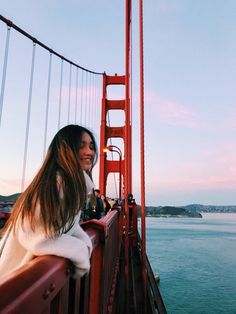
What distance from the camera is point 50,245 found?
841 mm

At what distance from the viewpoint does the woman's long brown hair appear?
2.81 ft

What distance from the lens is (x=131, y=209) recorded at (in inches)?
350

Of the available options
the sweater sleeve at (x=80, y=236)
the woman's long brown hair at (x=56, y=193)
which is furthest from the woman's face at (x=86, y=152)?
the sweater sleeve at (x=80, y=236)

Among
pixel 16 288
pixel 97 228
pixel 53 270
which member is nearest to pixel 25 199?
pixel 53 270

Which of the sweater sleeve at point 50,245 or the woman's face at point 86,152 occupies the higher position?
the woman's face at point 86,152

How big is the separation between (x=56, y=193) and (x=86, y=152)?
0.30 metres

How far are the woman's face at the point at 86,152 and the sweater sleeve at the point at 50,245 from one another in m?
0.34

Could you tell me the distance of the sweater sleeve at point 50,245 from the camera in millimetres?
829

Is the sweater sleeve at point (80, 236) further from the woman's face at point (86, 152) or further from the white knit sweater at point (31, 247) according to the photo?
the woman's face at point (86, 152)

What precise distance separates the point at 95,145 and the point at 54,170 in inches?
12.9

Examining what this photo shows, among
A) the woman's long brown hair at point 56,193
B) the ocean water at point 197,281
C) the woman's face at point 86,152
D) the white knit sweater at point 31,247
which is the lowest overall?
A: the ocean water at point 197,281

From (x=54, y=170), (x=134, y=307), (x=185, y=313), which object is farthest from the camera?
(x=185, y=313)

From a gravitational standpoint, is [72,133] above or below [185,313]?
above

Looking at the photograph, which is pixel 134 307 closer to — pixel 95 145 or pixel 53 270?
pixel 95 145
